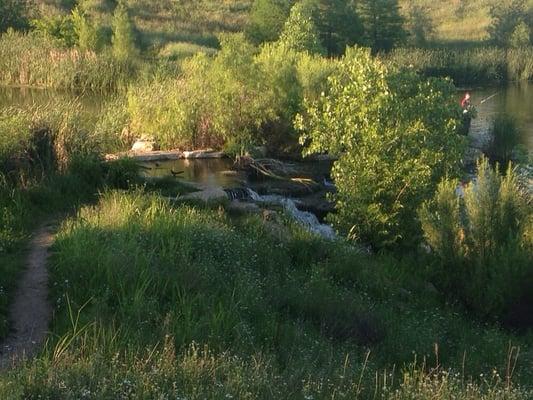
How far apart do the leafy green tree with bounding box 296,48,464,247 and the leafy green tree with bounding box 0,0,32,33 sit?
1193 inches

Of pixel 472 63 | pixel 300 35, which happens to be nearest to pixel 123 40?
pixel 300 35

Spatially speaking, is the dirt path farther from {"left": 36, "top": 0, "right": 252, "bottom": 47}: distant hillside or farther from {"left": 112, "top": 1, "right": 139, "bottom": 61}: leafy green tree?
{"left": 36, "top": 0, "right": 252, "bottom": 47}: distant hillside

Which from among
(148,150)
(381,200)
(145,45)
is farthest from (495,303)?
(145,45)

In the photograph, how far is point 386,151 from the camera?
14.2m

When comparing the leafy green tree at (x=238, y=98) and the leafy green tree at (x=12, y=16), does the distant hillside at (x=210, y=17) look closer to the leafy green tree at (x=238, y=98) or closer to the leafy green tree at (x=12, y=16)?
the leafy green tree at (x=12, y=16)

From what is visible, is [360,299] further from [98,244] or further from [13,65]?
[13,65]

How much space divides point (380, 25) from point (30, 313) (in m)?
45.0

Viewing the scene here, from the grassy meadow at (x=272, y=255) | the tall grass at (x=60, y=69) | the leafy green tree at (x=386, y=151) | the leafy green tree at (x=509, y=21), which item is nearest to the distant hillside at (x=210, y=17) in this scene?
the leafy green tree at (x=509, y=21)

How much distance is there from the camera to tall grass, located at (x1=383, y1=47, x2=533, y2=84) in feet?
153

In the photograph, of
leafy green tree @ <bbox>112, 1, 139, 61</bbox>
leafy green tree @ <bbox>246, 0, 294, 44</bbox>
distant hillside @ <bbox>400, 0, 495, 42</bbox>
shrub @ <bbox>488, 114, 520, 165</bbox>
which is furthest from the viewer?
distant hillside @ <bbox>400, 0, 495, 42</bbox>

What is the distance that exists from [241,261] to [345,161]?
4.94 m

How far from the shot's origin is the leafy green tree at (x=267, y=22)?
42594 millimetres

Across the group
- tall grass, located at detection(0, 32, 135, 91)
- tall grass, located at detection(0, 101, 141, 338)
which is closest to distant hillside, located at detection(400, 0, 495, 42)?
tall grass, located at detection(0, 32, 135, 91)

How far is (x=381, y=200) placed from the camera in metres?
14.3
